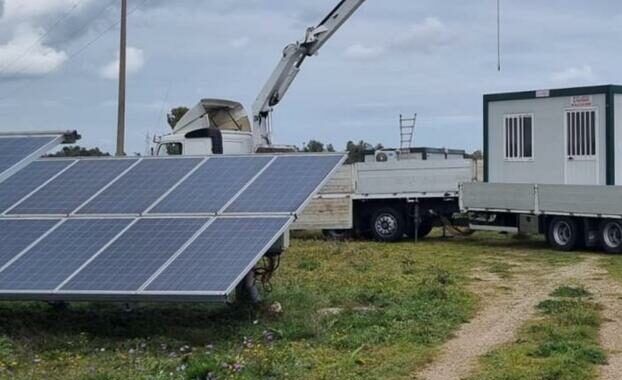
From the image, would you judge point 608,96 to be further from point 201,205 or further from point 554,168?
point 201,205

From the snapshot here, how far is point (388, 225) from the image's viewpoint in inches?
984

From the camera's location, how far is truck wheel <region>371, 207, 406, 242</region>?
2492 cm

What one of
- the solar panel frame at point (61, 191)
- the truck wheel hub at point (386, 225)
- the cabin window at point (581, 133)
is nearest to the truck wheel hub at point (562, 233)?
the cabin window at point (581, 133)

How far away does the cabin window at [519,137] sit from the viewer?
77.6 feet

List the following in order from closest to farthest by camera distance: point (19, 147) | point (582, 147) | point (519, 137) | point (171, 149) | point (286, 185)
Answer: point (286, 185) → point (19, 147) → point (582, 147) → point (171, 149) → point (519, 137)

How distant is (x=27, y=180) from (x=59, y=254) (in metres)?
2.50

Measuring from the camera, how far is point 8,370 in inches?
343

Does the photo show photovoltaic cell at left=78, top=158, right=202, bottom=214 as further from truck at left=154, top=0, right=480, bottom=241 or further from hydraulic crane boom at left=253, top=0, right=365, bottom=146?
hydraulic crane boom at left=253, top=0, right=365, bottom=146

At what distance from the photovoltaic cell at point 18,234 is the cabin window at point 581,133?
1483cm

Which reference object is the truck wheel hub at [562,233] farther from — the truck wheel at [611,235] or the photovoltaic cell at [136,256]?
the photovoltaic cell at [136,256]

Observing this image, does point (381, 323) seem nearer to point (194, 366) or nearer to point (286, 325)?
point (286, 325)

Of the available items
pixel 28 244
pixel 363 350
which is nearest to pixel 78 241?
pixel 28 244

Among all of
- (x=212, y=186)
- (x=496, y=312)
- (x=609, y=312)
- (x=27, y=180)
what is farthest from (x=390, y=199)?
(x=212, y=186)

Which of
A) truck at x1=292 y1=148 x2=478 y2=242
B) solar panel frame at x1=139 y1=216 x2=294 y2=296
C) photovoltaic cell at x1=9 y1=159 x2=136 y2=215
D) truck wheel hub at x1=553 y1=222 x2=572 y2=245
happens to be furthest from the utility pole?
solar panel frame at x1=139 y1=216 x2=294 y2=296
